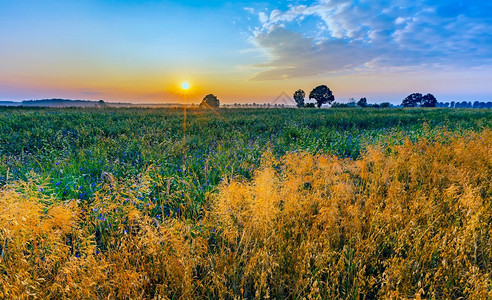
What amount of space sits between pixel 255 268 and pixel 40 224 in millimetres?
2119

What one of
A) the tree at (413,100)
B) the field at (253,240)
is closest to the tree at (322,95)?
the tree at (413,100)

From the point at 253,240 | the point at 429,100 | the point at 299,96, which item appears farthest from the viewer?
the point at 299,96

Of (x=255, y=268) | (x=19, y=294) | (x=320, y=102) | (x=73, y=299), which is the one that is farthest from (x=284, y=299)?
(x=320, y=102)

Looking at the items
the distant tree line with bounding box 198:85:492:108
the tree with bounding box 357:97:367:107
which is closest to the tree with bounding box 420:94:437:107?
the distant tree line with bounding box 198:85:492:108

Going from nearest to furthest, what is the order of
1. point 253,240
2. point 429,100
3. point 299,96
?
1. point 253,240
2. point 429,100
3. point 299,96

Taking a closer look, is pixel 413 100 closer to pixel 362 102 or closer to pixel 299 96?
pixel 362 102

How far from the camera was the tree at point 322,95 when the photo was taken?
8600 cm

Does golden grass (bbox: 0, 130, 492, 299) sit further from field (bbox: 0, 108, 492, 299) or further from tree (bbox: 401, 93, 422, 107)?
tree (bbox: 401, 93, 422, 107)

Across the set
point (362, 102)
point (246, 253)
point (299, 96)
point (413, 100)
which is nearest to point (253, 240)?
point (246, 253)

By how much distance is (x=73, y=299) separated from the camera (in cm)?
183

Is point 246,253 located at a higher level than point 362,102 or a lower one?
lower

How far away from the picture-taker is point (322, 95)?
86812 mm

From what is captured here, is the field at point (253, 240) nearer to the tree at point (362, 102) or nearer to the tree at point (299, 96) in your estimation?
the tree at point (362, 102)

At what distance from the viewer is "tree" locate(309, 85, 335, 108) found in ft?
282
